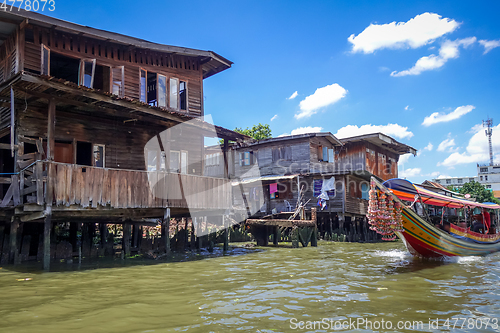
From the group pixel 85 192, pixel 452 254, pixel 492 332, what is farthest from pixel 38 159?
pixel 452 254

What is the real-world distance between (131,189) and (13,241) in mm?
4023

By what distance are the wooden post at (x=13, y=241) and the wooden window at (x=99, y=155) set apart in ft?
12.1

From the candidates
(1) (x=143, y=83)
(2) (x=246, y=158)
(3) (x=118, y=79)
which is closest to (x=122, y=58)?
(3) (x=118, y=79)

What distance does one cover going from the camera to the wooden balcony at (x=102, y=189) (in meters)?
10.6

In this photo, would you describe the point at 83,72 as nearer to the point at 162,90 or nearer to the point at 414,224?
the point at 162,90

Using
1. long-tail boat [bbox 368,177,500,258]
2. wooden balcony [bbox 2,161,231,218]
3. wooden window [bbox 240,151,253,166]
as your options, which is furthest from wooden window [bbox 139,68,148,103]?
wooden window [bbox 240,151,253,166]

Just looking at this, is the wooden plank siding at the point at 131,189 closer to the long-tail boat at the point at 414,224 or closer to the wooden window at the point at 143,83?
the wooden window at the point at 143,83

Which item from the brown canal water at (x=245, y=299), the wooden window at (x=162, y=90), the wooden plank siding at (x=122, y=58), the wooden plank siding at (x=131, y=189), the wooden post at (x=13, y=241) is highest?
the wooden plank siding at (x=122, y=58)

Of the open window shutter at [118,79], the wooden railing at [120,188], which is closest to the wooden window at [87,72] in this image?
the open window shutter at [118,79]

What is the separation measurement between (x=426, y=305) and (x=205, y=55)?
14.4m

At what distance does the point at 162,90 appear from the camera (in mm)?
16438

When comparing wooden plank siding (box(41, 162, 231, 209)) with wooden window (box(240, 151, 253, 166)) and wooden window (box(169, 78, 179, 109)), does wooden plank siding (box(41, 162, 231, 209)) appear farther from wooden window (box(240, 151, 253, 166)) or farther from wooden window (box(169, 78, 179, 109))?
wooden window (box(240, 151, 253, 166))

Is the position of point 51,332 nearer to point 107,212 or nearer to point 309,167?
point 107,212

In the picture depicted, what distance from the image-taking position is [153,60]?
1642 centimetres
